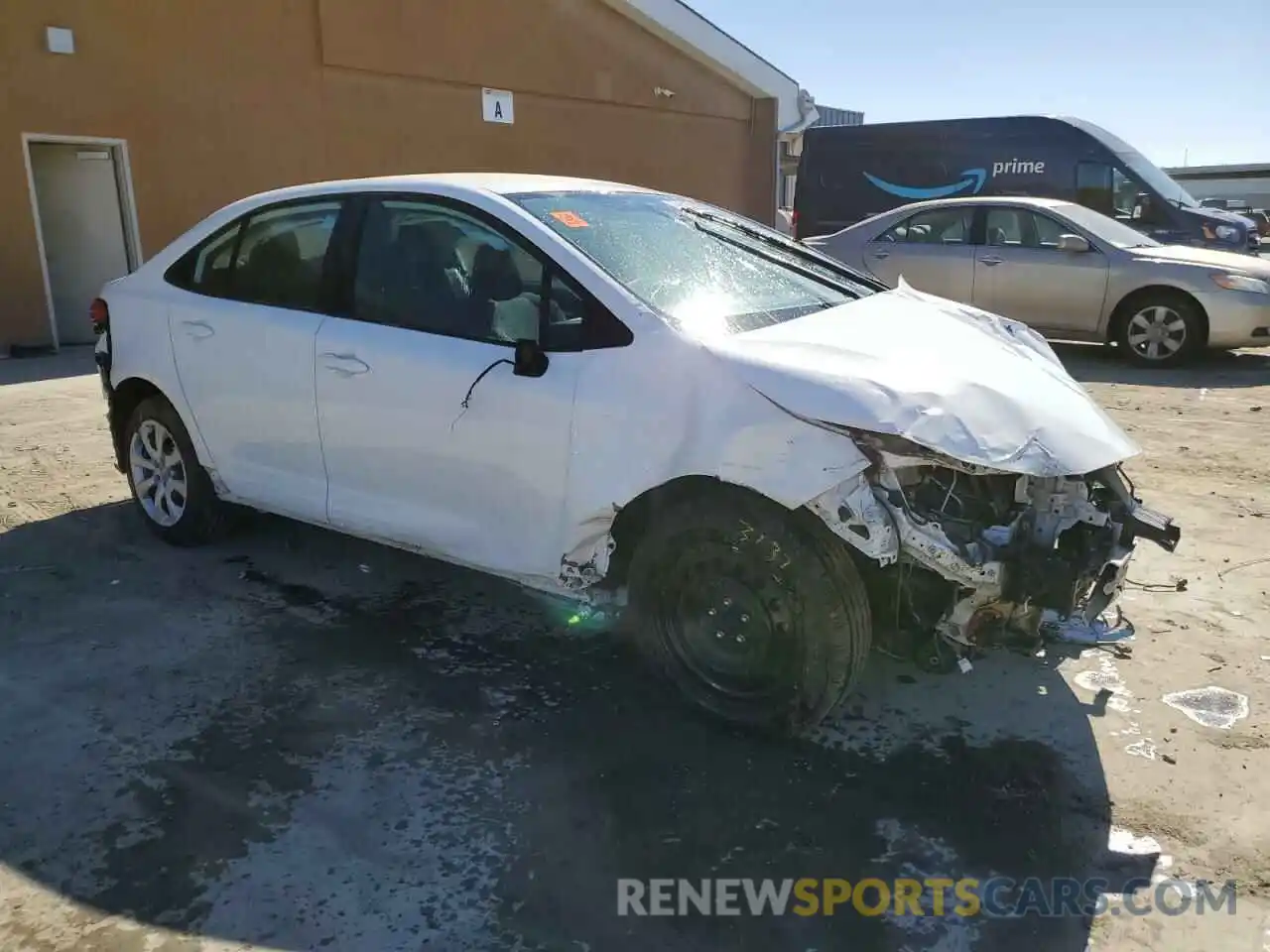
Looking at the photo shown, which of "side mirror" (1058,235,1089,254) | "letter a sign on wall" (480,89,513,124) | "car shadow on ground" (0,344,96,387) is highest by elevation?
"letter a sign on wall" (480,89,513,124)

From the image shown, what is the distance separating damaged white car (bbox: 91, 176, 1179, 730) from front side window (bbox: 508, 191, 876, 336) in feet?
0.05

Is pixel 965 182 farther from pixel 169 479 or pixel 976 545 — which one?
pixel 976 545

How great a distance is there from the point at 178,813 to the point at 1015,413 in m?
2.67

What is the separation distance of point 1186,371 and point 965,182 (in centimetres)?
504

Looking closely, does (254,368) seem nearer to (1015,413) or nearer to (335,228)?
(335,228)

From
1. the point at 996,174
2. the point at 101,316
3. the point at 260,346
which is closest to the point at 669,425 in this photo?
the point at 260,346

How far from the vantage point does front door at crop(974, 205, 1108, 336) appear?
Result: 9398 millimetres

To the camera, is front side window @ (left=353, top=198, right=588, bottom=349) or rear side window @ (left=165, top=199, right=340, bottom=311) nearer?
front side window @ (left=353, top=198, right=588, bottom=349)

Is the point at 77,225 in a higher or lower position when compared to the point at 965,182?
lower

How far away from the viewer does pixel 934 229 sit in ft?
33.7

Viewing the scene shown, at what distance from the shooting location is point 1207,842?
2.78 meters

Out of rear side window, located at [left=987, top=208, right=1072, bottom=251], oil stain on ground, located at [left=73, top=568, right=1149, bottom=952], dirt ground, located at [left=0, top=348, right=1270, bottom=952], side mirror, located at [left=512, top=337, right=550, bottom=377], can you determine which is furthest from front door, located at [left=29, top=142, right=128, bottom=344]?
oil stain on ground, located at [left=73, top=568, right=1149, bottom=952]

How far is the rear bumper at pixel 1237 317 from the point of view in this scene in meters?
8.76

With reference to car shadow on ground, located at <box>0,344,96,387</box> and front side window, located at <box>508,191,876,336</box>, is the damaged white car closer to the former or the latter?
front side window, located at <box>508,191,876,336</box>
